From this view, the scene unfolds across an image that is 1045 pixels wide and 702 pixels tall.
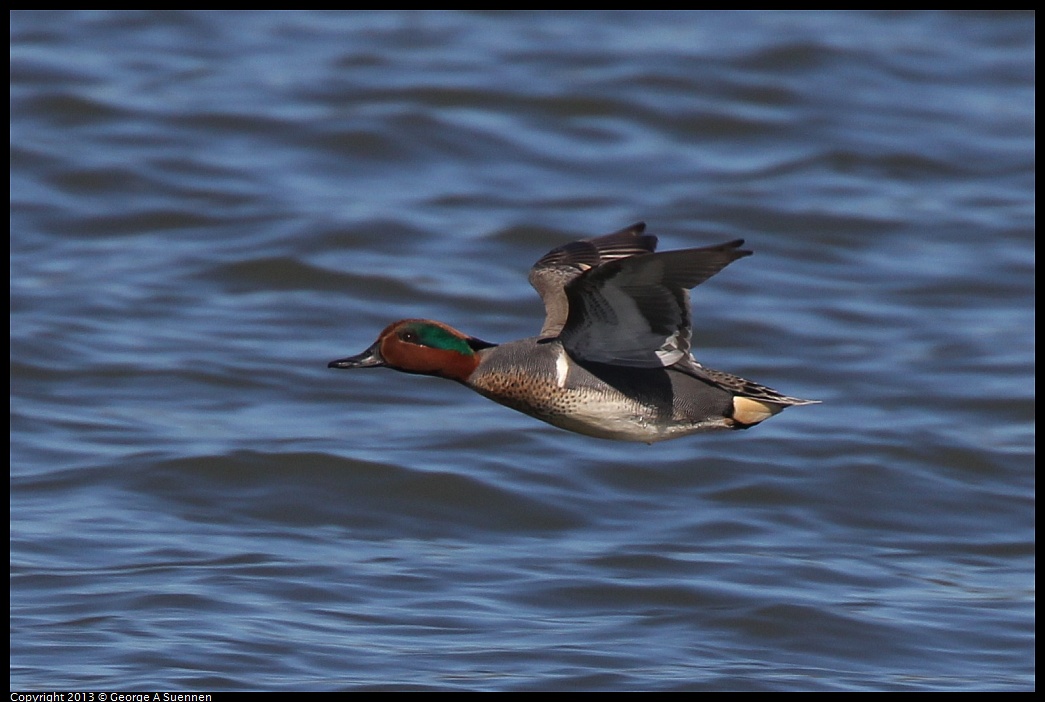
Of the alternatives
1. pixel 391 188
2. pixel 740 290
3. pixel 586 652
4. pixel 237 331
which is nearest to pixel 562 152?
pixel 391 188

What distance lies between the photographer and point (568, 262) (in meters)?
6.49

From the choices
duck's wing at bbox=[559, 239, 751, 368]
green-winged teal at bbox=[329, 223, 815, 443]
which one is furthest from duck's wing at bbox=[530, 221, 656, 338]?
duck's wing at bbox=[559, 239, 751, 368]

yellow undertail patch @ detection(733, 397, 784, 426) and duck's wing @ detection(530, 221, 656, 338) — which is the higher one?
duck's wing @ detection(530, 221, 656, 338)

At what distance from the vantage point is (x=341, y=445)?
31.0ft

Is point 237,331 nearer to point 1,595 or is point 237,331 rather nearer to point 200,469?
point 200,469

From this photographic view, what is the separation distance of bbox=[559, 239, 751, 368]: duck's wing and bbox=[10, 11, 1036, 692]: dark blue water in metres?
1.53

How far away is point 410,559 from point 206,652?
161cm

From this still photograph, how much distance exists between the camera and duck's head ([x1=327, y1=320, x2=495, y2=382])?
5809 mm

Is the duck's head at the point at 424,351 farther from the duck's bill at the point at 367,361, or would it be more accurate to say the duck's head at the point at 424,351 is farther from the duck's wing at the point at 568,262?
the duck's wing at the point at 568,262

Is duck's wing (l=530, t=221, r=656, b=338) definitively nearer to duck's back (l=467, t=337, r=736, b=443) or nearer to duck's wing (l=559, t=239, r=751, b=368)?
duck's back (l=467, t=337, r=736, b=443)

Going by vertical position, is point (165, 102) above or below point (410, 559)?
above

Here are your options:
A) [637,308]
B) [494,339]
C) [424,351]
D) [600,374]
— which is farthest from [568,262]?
[494,339]

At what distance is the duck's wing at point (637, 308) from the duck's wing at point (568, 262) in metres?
0.60

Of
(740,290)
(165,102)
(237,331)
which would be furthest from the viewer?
(165,102)
